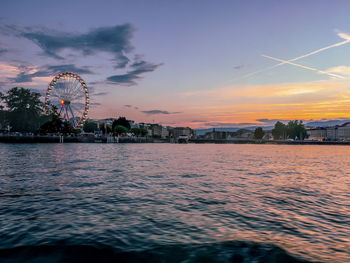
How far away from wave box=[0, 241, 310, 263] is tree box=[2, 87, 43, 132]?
123907 millimetres

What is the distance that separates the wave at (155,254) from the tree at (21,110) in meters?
124

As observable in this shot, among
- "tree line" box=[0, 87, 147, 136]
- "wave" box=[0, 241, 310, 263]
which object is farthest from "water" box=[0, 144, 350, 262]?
"tree line" box=[0, 87, 147, 136]

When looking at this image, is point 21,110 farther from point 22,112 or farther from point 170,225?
point 170,225

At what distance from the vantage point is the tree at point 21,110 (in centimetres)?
11212

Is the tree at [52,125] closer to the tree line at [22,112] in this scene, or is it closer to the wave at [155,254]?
the tree line at [22,112]

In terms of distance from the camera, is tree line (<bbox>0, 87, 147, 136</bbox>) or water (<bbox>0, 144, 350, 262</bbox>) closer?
water (<bbox>0, 144, 350, 262</bbox>)

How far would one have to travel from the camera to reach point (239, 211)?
9.94 m

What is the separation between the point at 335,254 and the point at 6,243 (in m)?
8.08

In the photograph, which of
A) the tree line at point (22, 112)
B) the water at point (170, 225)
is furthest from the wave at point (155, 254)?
the tree line at point (22, 112)

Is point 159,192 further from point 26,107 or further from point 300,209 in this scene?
point 26,107

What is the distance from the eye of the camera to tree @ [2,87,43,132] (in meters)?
112

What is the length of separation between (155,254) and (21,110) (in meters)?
127

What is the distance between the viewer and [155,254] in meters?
5.92

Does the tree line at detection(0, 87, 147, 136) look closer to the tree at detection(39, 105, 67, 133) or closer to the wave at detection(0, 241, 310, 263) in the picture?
the tree at detection(39, 105, 67, 133)
